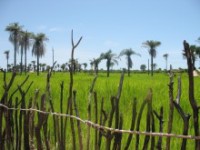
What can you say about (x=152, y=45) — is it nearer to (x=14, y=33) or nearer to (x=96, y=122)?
(x=14, y=33)

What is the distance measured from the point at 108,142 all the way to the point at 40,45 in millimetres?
45978

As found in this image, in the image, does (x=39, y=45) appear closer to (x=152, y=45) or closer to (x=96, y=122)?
(x=152, y=45)

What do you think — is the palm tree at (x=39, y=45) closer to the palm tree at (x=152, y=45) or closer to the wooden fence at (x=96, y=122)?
the palm tree at (x=152, y=45)

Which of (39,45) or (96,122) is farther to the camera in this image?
(39,45)

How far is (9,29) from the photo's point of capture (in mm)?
44688

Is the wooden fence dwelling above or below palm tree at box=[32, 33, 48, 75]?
below

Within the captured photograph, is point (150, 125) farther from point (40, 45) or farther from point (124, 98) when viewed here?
point (40, 45)

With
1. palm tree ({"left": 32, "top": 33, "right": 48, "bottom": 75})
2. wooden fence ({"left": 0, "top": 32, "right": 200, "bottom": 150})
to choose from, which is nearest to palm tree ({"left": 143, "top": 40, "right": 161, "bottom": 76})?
palm tree ({"left": 32, "top": 33, "right": 48, "bottom": 75})

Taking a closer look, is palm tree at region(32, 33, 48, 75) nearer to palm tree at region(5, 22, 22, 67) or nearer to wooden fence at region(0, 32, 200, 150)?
palm tree at region(5, 22, 22, 67)

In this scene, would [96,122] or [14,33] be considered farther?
[14,33]

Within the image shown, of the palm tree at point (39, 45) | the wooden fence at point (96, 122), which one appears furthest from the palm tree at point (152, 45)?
the wooden fence at point (96, 122)

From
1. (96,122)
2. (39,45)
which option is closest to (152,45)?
(39,45)

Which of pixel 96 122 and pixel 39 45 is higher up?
pixel 39 45

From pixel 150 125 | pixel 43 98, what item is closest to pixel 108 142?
pixel 150 125
